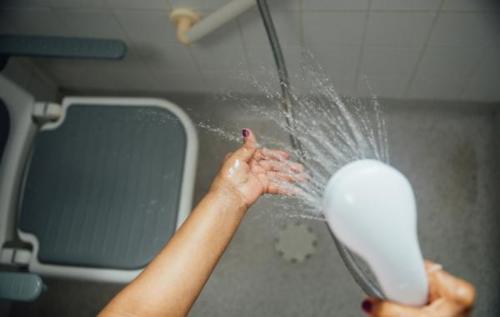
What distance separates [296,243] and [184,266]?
0.76m

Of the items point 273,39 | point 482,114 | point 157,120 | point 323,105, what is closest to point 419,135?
point 482,114

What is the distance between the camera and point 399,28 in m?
0.96

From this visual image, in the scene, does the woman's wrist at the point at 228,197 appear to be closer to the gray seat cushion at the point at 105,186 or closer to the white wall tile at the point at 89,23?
the gray seat cushion at the point at 105,186

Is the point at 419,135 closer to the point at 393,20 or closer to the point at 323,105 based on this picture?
the point at 323,105

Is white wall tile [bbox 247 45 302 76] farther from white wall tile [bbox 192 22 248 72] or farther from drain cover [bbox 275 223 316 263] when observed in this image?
drain cover [bbox 275 223 316 263]

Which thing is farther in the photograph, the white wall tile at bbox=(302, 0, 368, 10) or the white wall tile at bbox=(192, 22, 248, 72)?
the white wall tile at bbox=(192, 22, 248, 72)

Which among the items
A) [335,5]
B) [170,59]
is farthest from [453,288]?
[170,59]

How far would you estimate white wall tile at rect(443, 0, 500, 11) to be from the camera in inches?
34.2

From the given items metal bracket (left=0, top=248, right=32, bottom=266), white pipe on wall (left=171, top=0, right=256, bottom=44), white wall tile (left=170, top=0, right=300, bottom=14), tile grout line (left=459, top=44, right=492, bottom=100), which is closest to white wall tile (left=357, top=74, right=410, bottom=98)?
tile grout line (left=459, top=44, right=492, bottom=100)

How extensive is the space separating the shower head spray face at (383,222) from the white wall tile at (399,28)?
68 centimetres

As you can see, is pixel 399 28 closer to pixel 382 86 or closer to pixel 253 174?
pixel 382 86

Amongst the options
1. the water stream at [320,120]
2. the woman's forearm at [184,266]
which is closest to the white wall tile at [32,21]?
the water stream at [320,120]

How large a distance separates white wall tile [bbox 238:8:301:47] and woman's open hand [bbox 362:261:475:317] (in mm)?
724

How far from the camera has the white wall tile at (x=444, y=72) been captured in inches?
41.1
